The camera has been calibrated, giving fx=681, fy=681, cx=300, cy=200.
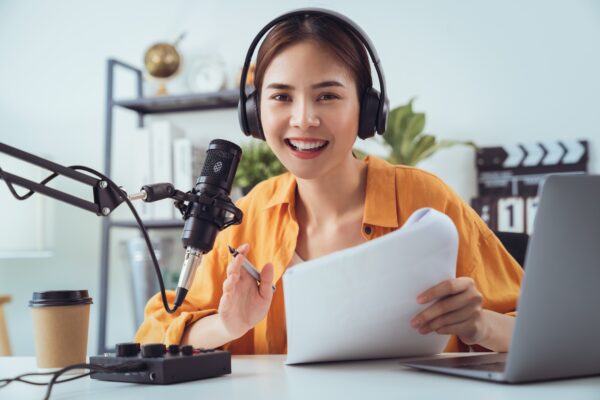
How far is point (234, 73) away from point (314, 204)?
1498 mm

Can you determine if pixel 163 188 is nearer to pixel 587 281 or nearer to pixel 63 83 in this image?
pixel 587 281

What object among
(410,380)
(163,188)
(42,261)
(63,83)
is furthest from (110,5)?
(410,380)

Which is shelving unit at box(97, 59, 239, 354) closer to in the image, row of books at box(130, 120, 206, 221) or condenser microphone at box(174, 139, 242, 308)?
row of books at box(130, 120, 206, 221)

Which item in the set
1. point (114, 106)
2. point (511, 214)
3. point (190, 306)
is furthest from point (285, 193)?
point (114, 106)

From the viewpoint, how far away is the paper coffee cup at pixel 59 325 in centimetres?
96

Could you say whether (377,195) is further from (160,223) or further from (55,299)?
(160,223)

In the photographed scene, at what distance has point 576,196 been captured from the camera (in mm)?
682

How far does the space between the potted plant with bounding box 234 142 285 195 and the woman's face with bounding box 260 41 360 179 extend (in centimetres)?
114

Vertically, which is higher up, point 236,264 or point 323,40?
point 323,40

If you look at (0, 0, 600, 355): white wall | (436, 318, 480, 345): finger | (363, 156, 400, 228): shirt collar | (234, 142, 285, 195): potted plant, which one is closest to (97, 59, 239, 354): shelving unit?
(0, 0, 600, 355): white wall

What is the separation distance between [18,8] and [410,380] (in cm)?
295

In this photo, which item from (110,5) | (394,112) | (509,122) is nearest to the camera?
(394,112)

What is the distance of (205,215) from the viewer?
0.89m

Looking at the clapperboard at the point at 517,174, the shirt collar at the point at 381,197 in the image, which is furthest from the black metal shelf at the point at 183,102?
the shirt collar at the point at 381,197
